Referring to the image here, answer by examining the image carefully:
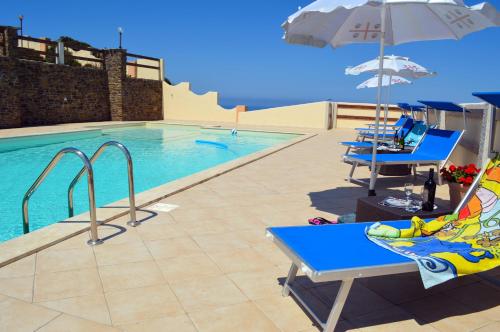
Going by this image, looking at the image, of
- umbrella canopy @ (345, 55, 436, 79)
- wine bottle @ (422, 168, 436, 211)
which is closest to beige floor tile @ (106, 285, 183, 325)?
wine bottle @ (422, 168, 436, 211)

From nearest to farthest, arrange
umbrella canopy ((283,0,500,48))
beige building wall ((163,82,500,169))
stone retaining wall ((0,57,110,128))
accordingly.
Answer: umbrella canopy ((283,0,500,48))
beige building wall ((163,82,500,169))
stone retaining wall ((0,57,110,128))

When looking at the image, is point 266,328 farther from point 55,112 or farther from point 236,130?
point 55,112

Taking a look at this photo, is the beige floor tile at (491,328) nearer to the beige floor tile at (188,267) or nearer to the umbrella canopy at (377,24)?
the beige floor tile at (188,267)

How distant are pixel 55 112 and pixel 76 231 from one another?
1405cm

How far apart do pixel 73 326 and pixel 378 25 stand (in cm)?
438

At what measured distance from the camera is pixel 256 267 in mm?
3057

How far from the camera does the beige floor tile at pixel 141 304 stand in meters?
2.32

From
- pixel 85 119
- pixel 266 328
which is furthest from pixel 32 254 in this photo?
pixel 85 119

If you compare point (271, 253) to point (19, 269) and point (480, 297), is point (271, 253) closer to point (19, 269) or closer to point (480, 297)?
point (480, 297)

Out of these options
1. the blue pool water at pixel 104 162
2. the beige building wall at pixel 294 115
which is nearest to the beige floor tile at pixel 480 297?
the beige building wall at pixel 294 115

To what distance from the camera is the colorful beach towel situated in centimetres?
226

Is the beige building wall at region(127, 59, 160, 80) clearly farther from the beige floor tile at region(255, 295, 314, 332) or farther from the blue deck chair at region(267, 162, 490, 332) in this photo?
the beige floor tile at region(255, 295, 314, 332)

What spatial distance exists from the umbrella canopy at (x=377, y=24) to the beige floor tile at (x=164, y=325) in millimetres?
2826

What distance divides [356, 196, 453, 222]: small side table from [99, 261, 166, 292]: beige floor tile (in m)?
1.89
